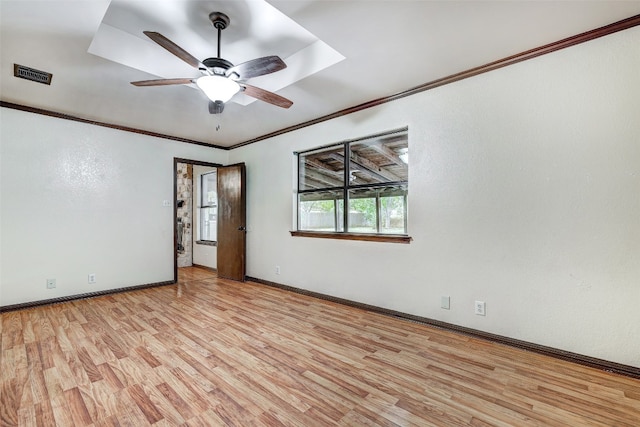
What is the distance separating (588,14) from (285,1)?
204 centimetres

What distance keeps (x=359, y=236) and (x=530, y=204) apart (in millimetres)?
1724

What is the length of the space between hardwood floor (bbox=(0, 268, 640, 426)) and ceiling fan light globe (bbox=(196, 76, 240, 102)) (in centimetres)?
207

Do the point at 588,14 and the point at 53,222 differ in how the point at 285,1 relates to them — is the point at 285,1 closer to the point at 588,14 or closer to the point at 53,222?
the point at 588,14

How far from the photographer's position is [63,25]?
2.11 meters

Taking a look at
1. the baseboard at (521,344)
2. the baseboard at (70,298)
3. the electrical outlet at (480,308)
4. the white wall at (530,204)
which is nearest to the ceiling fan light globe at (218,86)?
the white wall at (530,204)

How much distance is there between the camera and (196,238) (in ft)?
21.3

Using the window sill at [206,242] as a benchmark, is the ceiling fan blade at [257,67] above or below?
above

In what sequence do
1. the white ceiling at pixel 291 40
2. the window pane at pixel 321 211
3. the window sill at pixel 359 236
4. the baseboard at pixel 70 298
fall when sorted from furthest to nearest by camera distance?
the window pane at pixel 321 211, the baseboard at pixel 70 298, the window sill at pixel 359 236, the white ceiling at pixel 291 40

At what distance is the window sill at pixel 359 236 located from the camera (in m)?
3.19

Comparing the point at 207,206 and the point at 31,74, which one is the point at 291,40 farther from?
the point at 207,206

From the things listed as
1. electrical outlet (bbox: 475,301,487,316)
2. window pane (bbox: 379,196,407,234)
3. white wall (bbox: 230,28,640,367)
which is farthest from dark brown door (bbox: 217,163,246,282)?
electrical outlet (bbox: 475,301,487,316)

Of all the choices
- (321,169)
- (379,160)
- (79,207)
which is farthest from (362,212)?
(79,207)

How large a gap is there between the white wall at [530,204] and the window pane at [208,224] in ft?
13.0

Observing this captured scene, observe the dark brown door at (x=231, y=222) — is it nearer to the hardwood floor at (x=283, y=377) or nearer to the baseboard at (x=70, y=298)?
the baseboard at (x=70, y=298)
